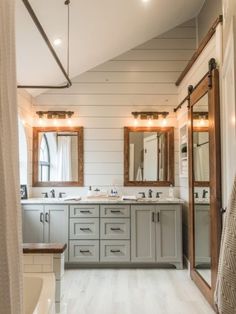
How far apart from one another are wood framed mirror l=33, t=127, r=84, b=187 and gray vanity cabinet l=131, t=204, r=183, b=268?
4.02 feet

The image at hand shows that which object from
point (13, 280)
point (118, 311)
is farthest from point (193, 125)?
point (13, 280)

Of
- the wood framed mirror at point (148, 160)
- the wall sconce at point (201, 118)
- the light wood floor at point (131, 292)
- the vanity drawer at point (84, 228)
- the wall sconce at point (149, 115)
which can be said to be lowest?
the light wood floor at point (131, 292)

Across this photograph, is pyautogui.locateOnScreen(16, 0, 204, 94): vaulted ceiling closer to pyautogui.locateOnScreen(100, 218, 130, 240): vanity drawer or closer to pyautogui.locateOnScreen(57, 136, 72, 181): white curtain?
pyautogui.locateOnScreen(57, 136, 72, 181): white curtain

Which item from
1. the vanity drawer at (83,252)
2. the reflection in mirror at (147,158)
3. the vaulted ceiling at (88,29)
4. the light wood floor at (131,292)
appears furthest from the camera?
the reflection in mirror at (147,158)

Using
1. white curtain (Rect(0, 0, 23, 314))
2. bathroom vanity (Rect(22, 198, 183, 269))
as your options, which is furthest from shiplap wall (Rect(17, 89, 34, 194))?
white curtain (Rect(0, 0, 23, 314))

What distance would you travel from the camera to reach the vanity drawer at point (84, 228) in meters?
4.40

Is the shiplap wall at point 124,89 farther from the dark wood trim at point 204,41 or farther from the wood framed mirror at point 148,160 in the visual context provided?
the dark wood trim at point 204,41

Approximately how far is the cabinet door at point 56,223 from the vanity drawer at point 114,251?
0.55 metres

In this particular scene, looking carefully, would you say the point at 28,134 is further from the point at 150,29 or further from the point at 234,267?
Result: the point at 234,267

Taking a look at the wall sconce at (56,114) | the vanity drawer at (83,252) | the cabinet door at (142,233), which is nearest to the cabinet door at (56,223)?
the vanity drawer at (83,252)

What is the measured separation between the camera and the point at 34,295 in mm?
2082

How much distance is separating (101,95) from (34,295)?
3.65 metres

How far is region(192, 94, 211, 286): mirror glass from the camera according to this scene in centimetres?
327

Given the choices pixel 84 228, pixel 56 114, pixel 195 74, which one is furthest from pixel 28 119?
pixel 195 74
